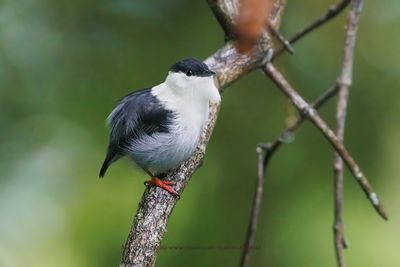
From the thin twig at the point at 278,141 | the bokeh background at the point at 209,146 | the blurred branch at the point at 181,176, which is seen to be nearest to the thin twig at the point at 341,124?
the thin twig at the point at 278,141

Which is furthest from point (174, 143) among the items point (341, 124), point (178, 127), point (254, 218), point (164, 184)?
point (341, 124)

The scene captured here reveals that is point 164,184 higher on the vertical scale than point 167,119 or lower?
lower

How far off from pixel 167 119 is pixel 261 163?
2.42 feet

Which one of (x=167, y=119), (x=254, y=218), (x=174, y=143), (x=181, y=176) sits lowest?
(x=254, y=218)

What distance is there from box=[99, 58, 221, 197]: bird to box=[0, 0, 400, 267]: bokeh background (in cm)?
Result: 95

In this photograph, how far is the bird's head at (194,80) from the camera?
9.66ft

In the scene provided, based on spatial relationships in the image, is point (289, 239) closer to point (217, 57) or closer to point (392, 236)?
point (392, 236)

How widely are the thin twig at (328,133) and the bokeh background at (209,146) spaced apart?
77 centimetres

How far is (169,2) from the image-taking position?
4258 millimetres

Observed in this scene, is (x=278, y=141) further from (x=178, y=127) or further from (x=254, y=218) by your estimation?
(x=178, y=127)

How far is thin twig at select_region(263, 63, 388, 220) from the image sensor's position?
3.04 meters

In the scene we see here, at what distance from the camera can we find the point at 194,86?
9.78 feet

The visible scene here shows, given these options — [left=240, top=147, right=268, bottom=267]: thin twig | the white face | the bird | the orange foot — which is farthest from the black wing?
[left=240, top=147, right=268, bottom=267]: thin twig

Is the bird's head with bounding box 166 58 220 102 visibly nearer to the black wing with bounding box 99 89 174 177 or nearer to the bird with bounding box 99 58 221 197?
the bird with bounding box 99 58 221 197
